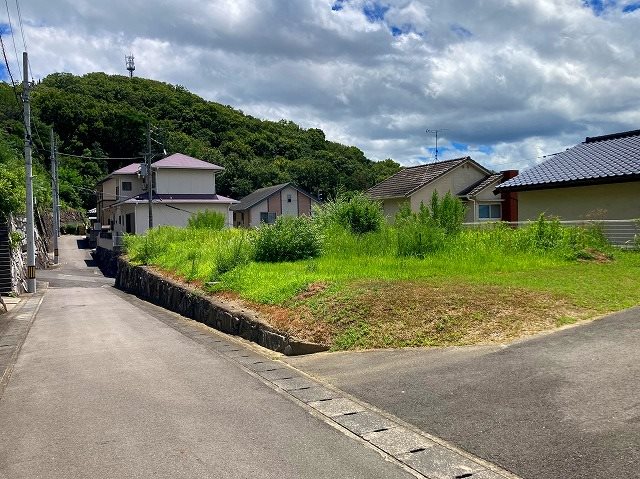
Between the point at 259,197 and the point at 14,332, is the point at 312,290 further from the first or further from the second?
the point at 259,197

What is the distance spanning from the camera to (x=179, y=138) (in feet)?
205

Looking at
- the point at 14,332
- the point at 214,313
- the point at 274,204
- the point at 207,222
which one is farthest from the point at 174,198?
the point at 214,313

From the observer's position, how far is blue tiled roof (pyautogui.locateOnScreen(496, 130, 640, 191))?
18828 millimetres

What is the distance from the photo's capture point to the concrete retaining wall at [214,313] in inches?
372

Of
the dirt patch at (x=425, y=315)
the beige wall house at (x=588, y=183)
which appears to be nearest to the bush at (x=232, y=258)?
the dirt patch at (x=425, y=315)

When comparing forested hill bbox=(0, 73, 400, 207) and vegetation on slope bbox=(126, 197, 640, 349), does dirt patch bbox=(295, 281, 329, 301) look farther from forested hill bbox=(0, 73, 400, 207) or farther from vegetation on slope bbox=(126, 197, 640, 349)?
forested hill bbox=(0, 73, 400, 207)

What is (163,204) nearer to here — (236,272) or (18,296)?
(18,296)

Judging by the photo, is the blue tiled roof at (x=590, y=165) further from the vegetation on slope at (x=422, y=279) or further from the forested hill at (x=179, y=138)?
the forested hill at (x=179, y=138)

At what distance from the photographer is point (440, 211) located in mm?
17797

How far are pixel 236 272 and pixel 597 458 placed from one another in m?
11.3

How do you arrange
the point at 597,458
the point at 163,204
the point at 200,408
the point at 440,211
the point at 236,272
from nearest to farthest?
the point at 597,458, the point at 200,408, the point at 236,272, the point at 440,211, the point at 163,204

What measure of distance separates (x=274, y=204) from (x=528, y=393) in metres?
46.5

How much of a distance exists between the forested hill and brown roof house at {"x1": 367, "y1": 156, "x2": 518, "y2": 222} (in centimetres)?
2345

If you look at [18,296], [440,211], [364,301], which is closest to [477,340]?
[364,301]
